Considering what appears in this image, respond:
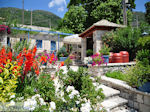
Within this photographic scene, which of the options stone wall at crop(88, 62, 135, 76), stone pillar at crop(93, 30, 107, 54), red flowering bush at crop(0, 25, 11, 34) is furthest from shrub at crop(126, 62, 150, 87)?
red flowering bush at crop(0, 25, 11, 34)

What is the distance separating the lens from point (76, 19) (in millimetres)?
18141

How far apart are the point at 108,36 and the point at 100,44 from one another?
73 cm

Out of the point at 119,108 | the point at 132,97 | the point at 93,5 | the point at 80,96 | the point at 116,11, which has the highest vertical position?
the point at 93,5

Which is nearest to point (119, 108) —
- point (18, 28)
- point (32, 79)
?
point (32, 79)

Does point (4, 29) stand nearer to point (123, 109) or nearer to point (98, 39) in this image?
point (98, 39)

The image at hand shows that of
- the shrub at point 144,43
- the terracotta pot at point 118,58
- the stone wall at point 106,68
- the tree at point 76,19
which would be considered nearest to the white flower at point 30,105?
the stone wall at point 106,68

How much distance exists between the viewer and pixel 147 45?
20.1 feet

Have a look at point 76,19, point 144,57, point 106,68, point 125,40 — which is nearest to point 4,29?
point 106,68

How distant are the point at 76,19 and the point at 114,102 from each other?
16525 millimetres

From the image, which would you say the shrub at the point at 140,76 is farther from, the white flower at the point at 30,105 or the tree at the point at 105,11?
the tree at the point at 105,11

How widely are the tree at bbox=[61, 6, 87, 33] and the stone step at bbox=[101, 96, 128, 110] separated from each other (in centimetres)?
1535

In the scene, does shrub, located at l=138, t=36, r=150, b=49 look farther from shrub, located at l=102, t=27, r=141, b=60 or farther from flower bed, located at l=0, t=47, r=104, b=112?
flower bed, located at l=0, t=47, r=104, b=112

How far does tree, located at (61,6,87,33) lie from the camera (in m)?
18.1

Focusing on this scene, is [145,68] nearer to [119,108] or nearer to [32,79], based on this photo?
[119,108]
